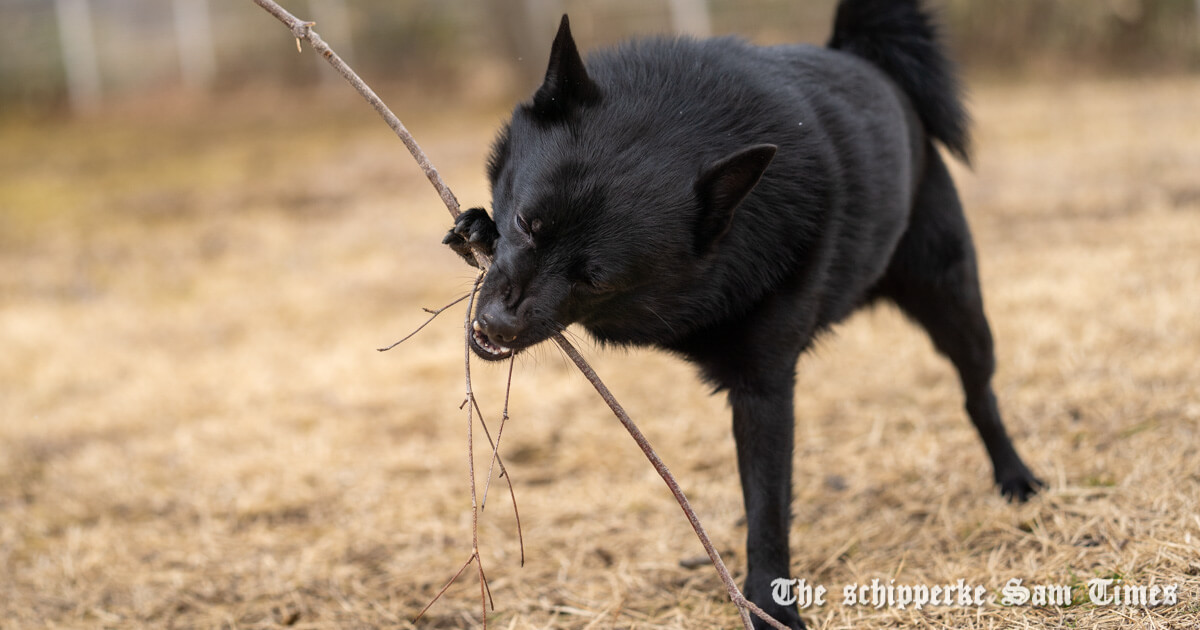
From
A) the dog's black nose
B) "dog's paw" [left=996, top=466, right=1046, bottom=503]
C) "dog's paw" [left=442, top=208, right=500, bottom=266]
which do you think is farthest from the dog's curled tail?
the dog's black nose

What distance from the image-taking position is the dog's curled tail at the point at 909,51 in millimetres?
3262

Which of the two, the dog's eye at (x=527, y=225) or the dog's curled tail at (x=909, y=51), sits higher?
the dog's curled tail at (x=909, y=51)

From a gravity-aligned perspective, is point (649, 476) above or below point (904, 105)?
below

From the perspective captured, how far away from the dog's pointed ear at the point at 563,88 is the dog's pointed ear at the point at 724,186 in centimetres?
37

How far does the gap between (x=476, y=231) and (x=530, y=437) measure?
2.25 meters

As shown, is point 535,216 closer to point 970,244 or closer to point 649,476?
point 970,244

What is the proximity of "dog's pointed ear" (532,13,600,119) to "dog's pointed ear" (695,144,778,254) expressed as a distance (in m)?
0.37

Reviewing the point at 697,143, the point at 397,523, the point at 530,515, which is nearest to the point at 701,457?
the point at 530,515

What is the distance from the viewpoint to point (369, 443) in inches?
181

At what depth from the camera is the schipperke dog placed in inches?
90.4

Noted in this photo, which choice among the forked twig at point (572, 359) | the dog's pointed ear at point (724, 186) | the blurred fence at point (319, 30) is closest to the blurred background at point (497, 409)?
the forked twig at point (572, 359)

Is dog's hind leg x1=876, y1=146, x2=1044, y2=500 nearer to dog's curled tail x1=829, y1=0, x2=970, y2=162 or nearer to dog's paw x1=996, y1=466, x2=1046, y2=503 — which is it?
dog's paw x1=996, y1=466, x2=1046, y2=503

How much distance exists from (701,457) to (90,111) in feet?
40.7

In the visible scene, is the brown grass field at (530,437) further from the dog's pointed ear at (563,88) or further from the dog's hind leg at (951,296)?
the dog's pointed ear at (563,88)
